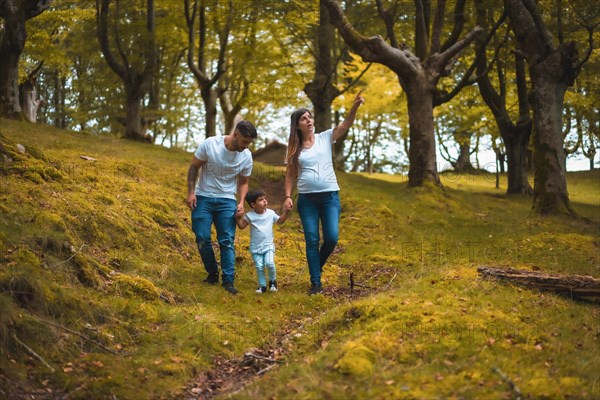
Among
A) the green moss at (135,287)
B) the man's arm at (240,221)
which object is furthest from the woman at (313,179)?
the green moss at (135,287)

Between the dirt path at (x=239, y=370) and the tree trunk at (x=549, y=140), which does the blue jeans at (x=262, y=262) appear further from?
the tree trunk at (x=549, y=140)

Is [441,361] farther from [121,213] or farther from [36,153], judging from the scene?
[36,153]

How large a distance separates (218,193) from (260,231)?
0.77 metres

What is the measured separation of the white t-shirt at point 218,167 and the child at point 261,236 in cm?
38

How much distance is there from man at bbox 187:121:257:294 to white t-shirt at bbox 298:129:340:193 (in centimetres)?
81

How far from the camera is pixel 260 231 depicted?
28.2 feet

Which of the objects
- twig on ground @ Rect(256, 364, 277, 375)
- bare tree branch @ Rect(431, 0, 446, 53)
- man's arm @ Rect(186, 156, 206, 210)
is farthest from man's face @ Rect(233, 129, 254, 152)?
bare tree branch @ Rect(431, 0, 446, 53)

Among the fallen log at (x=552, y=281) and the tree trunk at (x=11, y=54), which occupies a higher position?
the tree trunk at (x=11, y=54)

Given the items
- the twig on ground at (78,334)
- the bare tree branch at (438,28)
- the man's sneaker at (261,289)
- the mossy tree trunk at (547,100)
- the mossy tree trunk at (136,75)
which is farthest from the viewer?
the mossy tree trunk at (136,75)

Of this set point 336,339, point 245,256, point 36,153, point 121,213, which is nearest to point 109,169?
point 36,153

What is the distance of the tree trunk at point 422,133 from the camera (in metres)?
17.6

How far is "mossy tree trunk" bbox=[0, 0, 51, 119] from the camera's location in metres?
18.3

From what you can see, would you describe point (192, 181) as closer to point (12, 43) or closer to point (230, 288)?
point (230, 288)

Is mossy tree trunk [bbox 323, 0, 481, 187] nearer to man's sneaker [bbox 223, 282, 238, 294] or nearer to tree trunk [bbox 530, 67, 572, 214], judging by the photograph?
tree trunk [bbox 530, 67, 572, 214]
